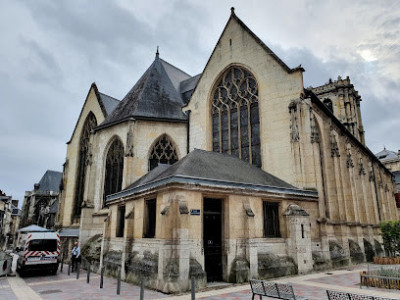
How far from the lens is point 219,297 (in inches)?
320

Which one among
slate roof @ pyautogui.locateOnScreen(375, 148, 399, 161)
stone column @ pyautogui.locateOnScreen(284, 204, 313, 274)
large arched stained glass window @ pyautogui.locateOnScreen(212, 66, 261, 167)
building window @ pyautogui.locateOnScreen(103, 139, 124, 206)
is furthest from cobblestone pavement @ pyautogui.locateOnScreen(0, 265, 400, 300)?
slate roof @ pyautogui.locateOnScreen(375, 148, 399, 161)

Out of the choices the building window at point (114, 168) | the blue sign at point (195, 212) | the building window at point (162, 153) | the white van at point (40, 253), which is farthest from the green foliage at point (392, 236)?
the white van at point (40, 253)

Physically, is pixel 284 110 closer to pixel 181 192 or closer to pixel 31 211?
pixel 181 192

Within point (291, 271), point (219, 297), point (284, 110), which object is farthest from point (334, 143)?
point (219, 297)

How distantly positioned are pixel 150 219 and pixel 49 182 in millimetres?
58934

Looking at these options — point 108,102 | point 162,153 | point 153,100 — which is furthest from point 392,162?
point 108,102

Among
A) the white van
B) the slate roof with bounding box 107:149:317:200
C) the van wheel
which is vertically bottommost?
the van wheel

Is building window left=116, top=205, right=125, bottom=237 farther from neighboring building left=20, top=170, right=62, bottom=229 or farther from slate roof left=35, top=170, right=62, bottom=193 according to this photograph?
slate roof left=35, top=170, right=62, bottom=193

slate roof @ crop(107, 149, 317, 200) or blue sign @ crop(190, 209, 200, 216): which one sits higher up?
slate roof @ crop(107, 149, 317, 200)

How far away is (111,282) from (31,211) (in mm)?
56494

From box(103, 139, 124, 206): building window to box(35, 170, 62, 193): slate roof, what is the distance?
151ft

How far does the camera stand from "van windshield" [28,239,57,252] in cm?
1486

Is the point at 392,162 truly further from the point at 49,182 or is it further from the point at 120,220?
the point at 49,182

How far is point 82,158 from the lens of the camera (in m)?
25.9
